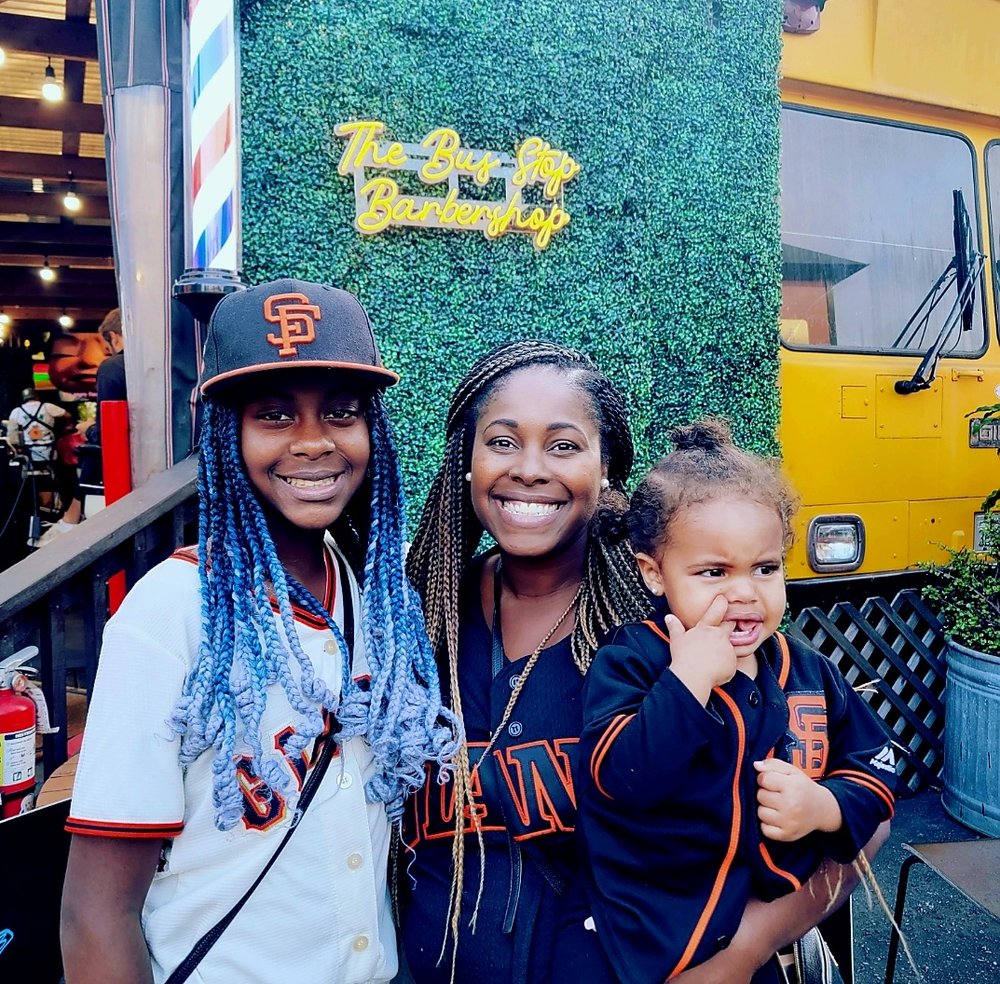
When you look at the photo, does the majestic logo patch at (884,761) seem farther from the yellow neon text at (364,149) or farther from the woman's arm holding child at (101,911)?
the yellow neon text at (364,149)

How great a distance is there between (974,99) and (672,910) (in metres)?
4.51

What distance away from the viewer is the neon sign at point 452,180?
3.42m

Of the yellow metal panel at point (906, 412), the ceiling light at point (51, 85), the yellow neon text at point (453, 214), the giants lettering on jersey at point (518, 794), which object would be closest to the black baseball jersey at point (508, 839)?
the giants lettering on jersey at point (518, 794)

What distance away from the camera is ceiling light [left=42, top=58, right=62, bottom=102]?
5613 millimetres

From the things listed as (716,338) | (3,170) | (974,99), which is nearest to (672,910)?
(716,338)

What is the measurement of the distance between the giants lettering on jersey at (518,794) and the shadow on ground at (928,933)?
2033 millimetres

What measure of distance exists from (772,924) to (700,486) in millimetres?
831

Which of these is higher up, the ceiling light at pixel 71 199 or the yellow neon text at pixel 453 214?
the ceiling light at pixel 71 199

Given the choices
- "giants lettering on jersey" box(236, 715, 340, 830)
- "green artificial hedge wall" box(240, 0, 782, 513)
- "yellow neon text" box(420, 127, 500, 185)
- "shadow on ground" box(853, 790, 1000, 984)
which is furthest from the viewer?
"yellow neon text" box(420, 127, 500, 185)

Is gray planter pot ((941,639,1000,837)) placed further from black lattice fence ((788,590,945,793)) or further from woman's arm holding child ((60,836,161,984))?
woman's arm holding child ((60,836,161,984))

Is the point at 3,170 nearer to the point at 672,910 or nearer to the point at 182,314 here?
the point at 182,314

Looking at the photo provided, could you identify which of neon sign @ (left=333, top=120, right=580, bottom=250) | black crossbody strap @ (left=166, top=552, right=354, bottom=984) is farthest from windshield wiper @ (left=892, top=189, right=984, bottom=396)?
black crossbody strap @ (left=166, top=552, right=354, bottom=984)

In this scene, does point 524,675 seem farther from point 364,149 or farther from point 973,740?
point 973,740

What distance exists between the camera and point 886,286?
4137 millimetres
